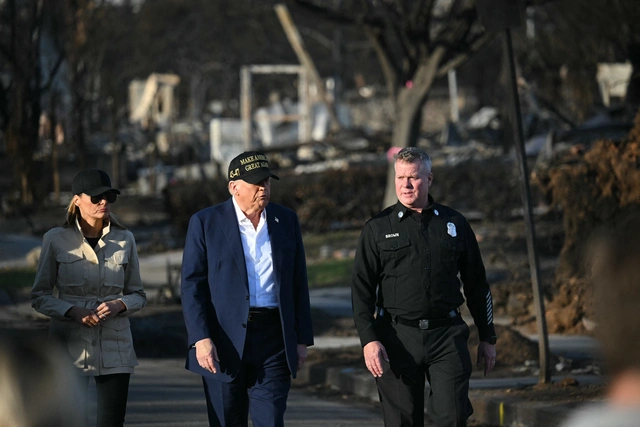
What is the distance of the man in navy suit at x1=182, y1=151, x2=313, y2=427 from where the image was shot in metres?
5.92

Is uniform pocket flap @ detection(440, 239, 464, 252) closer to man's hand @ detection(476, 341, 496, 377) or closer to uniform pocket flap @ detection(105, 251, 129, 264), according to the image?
man's hand @ detection(476, 341, 496, 377)

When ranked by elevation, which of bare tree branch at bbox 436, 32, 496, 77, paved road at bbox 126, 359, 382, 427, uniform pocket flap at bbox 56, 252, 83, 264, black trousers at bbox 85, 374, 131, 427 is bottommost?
paved road at bbox 126, 359, 382, 427

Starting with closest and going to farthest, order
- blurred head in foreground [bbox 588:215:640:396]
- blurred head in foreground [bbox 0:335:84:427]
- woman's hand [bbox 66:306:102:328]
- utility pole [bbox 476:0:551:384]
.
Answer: blurred head in foreground [bbox 588:215:640:396]
blurred head in foreground [bbox 0:335:84:427]
woman's hand [bbox 66:306:102:328]
utility pole [bbox 476:0:551:384]

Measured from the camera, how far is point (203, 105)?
64312mm

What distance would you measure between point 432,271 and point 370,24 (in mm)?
13110

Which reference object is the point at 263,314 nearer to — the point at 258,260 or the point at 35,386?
the point at 258,260

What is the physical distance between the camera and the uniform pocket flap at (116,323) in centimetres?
605

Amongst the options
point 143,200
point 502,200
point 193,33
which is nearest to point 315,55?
point 193,33

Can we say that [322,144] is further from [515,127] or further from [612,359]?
[612,359]

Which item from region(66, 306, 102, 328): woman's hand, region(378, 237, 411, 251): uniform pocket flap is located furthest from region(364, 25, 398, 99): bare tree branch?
region(66, 306, 102, 328): woman's hand

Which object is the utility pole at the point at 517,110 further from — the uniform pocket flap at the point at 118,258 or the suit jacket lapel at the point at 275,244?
the uniform pocket flap at the point at 118,258

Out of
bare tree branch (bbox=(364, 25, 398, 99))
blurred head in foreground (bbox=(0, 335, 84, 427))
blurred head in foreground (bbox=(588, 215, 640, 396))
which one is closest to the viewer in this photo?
blurred head in foreground (bbox=(588, 215, 640, 396))

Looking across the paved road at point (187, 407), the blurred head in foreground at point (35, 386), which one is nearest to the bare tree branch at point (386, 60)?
the paved road at point (187, 407)

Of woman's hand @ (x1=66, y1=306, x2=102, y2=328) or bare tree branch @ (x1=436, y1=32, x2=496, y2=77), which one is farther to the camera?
bare tree branch @ (x1=436, y1=32, x2=496, y2=77)
